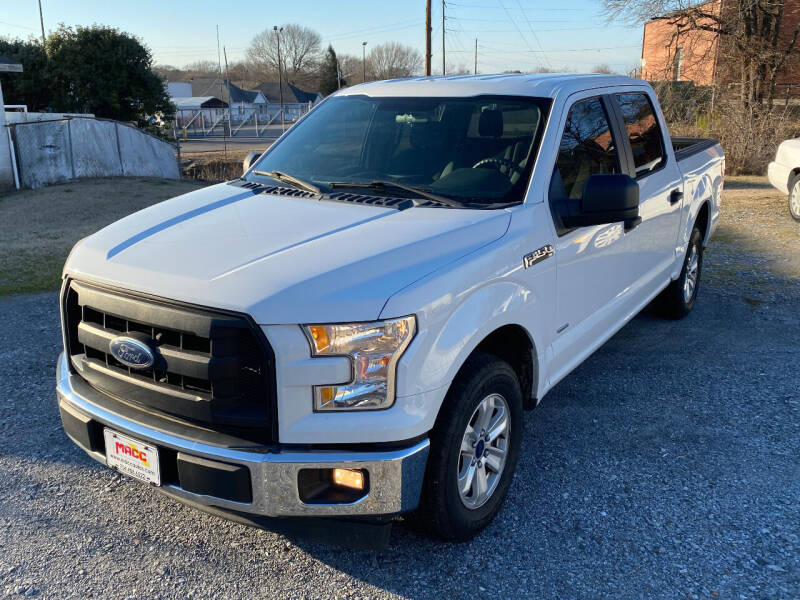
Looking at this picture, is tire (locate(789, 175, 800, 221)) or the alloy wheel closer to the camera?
the alloy wheel

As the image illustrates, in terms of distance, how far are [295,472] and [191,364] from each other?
535mm

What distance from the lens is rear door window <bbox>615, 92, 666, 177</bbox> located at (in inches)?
181

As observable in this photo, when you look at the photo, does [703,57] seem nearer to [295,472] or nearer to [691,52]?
[691,52]

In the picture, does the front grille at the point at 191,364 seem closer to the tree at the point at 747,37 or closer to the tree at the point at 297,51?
the tree at the point at 747,37

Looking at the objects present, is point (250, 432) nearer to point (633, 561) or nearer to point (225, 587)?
point (225, 587)

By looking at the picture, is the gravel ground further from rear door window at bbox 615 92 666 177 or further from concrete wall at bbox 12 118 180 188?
concrete wall at bbox 12 118 180 188

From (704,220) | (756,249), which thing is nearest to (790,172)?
(756,249)

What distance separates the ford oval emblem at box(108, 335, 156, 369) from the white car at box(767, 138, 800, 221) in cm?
985

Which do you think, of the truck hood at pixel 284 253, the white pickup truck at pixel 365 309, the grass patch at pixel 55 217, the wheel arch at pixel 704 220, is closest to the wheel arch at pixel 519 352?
the white pickup truck at pixel 365 309

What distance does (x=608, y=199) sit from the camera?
10.9ft

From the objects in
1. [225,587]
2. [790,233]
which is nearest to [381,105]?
[225,587]

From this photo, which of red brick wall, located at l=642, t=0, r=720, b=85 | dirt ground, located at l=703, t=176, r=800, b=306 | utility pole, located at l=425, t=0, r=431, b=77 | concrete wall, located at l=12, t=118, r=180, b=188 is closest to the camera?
dirt ground, located at l=703, t=176, r=800, b=306

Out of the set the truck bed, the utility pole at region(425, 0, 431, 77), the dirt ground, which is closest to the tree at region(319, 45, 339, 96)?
the utility pole at region(425, 0, 431, 77)

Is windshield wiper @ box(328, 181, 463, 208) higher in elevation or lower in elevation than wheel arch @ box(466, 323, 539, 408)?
higher
